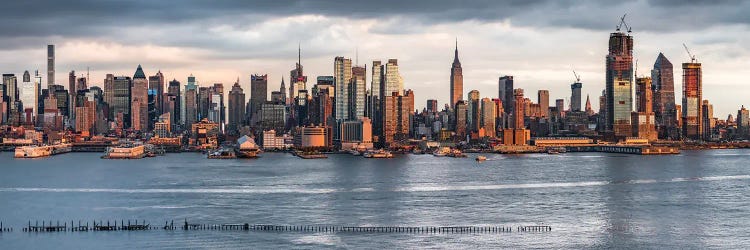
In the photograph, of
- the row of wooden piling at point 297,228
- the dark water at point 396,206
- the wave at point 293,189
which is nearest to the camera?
the dark water at point 396,206

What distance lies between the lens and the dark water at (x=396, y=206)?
56469 millimetres

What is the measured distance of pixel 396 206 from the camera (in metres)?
74.2

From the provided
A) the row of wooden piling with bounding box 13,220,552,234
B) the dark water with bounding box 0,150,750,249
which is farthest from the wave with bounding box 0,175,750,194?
the row of wooden piling with bounding box 13,220,552,234

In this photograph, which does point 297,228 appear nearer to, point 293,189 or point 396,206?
point 396,206

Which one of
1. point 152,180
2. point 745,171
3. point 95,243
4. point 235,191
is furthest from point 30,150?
point 95,243

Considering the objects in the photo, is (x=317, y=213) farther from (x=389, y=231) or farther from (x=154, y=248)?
(x=154, y=248)

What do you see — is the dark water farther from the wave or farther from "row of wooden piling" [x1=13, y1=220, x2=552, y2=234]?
"row of wooden piling" [x1=13, y1=220, x2=552, y2=234]

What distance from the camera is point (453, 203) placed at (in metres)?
76.5

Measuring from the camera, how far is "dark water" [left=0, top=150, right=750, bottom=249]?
5647 centimetres

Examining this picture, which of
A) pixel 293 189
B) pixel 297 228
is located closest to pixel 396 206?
pixel 297 228

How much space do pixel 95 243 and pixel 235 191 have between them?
33.5 m

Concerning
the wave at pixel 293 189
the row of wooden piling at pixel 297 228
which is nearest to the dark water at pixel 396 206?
the wave at pixel 293 189

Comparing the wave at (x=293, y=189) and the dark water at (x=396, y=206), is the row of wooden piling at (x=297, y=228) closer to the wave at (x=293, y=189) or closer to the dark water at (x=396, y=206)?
the dark water at (x=396, y=206)

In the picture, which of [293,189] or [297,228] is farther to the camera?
[293,189]
